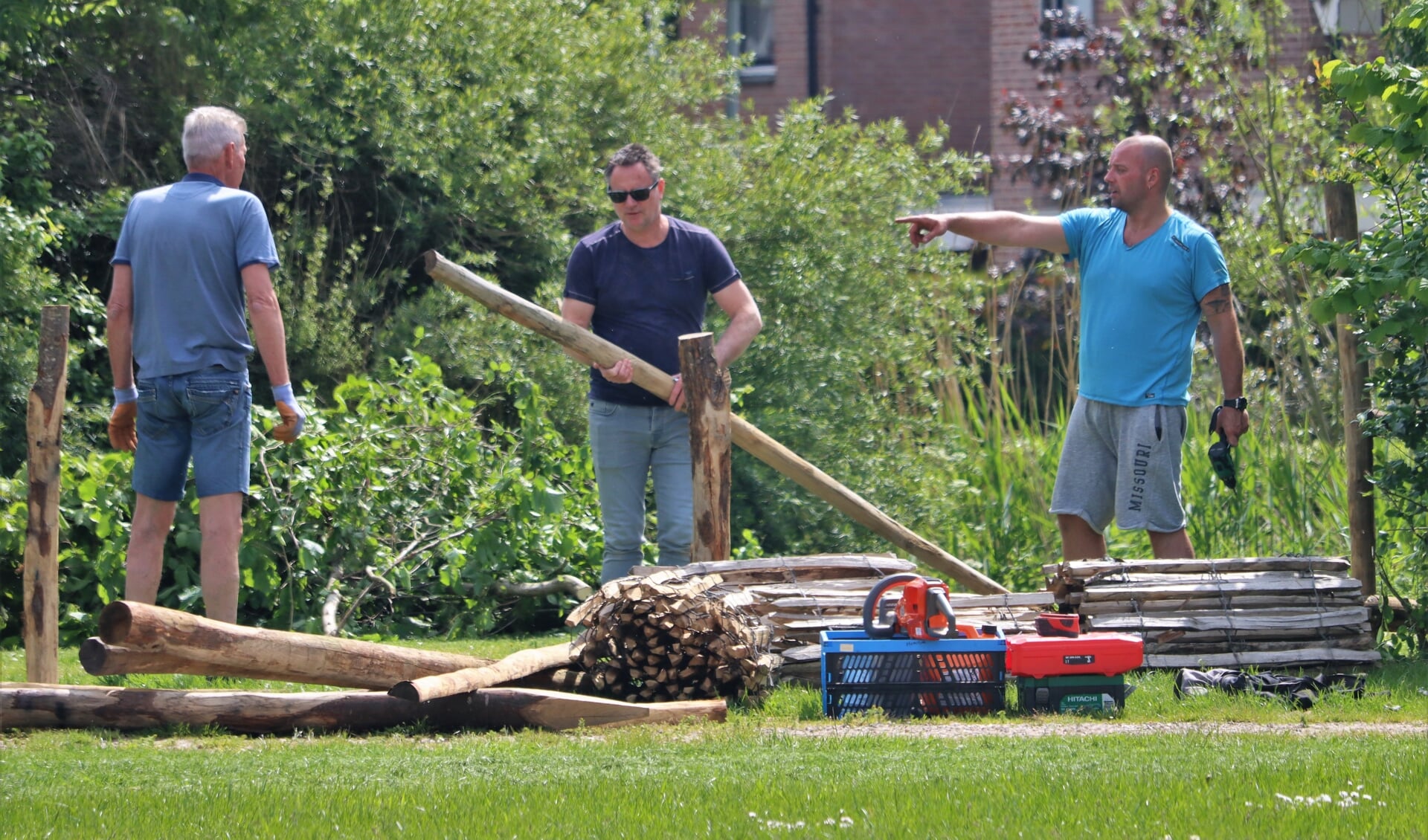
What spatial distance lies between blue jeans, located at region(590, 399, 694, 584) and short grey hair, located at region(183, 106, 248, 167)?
6.37ft

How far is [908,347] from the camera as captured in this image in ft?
34.9

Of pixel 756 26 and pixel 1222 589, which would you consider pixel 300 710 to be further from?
pixel 756 26

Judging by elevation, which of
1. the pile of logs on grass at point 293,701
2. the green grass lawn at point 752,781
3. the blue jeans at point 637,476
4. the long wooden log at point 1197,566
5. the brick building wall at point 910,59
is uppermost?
the brick building wall at point 910,59

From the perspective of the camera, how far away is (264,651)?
552 centimetres

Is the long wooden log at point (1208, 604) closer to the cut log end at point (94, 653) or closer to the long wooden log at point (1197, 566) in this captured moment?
the long wooden log at point (1197, 566)

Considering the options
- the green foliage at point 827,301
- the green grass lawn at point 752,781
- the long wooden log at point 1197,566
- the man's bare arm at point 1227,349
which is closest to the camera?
the green grass lawn at point 752,781

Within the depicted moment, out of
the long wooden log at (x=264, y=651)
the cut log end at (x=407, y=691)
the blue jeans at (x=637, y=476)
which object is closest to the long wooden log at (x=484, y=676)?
the cut log end at (x=407, y=691)

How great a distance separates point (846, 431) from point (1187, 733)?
521 centimetres

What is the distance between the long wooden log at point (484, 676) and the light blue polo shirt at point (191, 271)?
1.65m

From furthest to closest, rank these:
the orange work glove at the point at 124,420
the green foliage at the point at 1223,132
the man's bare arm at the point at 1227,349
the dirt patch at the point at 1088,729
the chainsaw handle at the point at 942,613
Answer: the green foliage at the point at 1223,132 → the man's bare arm at the point at 1227,349 → the orange work glove at the point at 124,420 → the chainsaw handle at the point at 942,613 → the dirt patch at the point at 1088,729

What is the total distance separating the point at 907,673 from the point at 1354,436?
3134 mm

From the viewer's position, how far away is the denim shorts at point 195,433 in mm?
6332

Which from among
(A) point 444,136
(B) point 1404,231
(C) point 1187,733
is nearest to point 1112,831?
(C) point 1187,733

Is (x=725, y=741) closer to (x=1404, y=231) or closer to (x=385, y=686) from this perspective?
(x=385, y=686)
